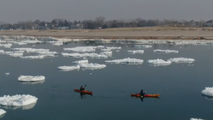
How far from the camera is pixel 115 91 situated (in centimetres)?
1302

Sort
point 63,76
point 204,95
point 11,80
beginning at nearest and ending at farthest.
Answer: point 204,95 → point 11,80 → point 63,76

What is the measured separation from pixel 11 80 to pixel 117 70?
617 centimetres

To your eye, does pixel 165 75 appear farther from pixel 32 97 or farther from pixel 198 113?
pixel 32 97

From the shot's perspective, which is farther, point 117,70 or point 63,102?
point 117,70

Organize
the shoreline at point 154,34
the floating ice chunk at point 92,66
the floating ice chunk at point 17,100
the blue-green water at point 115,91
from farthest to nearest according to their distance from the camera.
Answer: the shoreline at point 154,34
the floating ice chunk at point 92,66
the floating ice chunk at point 17,100
the blue-green water at point 115,91

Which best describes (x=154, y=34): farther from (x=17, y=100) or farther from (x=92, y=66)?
(x=17, y=100)

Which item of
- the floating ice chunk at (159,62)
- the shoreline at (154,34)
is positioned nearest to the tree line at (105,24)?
the shoreline at (154,34)

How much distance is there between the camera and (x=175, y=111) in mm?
10508

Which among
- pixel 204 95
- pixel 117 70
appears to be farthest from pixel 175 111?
pixel 117 70

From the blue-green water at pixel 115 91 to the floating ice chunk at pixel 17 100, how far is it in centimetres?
36

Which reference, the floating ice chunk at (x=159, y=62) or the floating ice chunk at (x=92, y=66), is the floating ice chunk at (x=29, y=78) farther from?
the floating ice chunk at (x=159, y=62)

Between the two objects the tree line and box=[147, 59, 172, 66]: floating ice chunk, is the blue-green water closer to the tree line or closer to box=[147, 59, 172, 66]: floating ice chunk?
box=[147, 59, 172, 66]: floating ice chunk

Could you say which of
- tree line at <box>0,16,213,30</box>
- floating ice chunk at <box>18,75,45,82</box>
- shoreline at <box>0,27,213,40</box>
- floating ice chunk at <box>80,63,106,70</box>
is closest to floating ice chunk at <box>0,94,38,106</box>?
floating ice chunk at <box>18,75,45,82</box>

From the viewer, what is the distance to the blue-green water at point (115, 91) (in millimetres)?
10195
